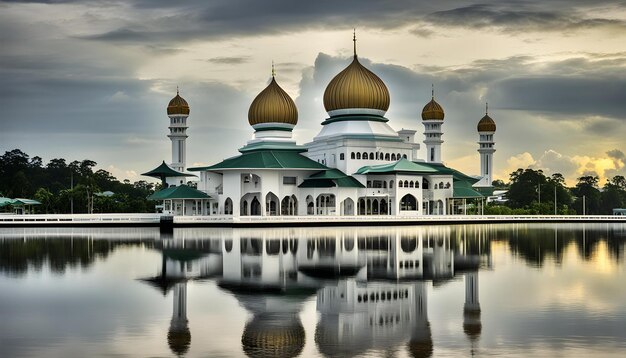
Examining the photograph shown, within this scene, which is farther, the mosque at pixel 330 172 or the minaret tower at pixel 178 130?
the minaret tower at pixel 178 130

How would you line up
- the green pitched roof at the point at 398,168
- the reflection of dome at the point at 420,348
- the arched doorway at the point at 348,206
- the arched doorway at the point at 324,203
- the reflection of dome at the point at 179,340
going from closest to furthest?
1. the reflection of dome at the point at 420,348
2. the reflection of dome at the point at 179,340
3. the green pitched roof at the point at 398,168
4. the arched doorway at the point at 348,206
5. the arched doorway at the point at 324,203

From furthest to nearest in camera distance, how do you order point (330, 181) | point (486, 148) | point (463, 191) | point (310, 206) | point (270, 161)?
point (486, 148) < point (463, 191) < point (310, 206) < point (270, 161) < point (330, 181)

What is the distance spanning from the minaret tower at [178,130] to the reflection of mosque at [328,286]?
37.4 meters

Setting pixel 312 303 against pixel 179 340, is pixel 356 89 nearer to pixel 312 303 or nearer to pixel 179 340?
pixel 312 303

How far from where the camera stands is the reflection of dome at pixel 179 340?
10.3 metres

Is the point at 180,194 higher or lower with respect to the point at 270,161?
lower

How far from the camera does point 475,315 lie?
1285 centimetres

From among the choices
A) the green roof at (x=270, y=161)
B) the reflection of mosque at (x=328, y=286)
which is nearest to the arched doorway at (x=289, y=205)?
the green roof at (x=270, y=161)

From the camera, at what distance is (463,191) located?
5872 cm

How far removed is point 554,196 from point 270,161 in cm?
3775

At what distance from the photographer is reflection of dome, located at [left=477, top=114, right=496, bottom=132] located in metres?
77.4

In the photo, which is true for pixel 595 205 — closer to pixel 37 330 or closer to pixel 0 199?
pixel 0 199

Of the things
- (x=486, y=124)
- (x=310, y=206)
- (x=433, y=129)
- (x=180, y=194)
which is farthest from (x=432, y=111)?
(x=180, y=194)

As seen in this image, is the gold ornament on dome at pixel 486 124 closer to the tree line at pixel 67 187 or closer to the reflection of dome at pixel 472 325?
the tree line at pixel 67 187
